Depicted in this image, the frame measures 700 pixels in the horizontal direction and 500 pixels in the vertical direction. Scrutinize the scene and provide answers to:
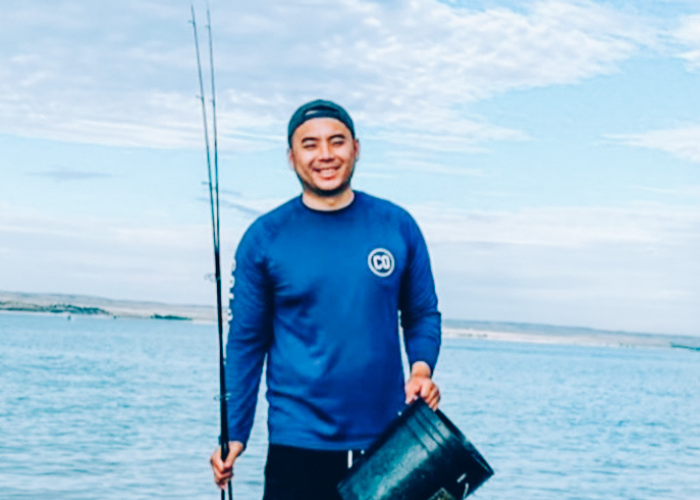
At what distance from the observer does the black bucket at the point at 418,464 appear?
3.18 metres

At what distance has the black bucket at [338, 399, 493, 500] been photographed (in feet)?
10.4

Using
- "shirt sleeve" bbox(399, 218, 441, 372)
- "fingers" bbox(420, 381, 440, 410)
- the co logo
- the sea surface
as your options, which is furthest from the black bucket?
the sea surface

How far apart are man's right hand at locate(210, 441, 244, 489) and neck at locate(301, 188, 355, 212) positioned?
2.41 feet

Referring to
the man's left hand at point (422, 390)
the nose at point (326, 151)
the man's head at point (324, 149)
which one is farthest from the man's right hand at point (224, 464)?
the nose at point (326, 151)

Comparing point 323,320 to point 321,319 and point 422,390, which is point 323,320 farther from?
point 422,390

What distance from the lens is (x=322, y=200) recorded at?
11.2 feet

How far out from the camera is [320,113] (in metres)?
3.39

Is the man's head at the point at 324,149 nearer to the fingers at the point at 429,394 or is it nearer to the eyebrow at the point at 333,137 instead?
the eyebrow at the point at 333,137

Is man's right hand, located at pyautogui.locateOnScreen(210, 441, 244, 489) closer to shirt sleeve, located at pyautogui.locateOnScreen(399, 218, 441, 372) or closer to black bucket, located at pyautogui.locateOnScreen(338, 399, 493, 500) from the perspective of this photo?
black bucket, located at pyautogui.locateOnScreen(338, 399, 493, 500)

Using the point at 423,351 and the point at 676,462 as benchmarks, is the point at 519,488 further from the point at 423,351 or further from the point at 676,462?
the point at 423,351

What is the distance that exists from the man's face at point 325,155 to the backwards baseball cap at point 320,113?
13 millimetres

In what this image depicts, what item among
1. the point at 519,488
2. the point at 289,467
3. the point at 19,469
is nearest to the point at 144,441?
the point at 19,469

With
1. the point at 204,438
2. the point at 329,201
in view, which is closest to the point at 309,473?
the point at 329,201

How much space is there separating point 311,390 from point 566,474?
19.8m
